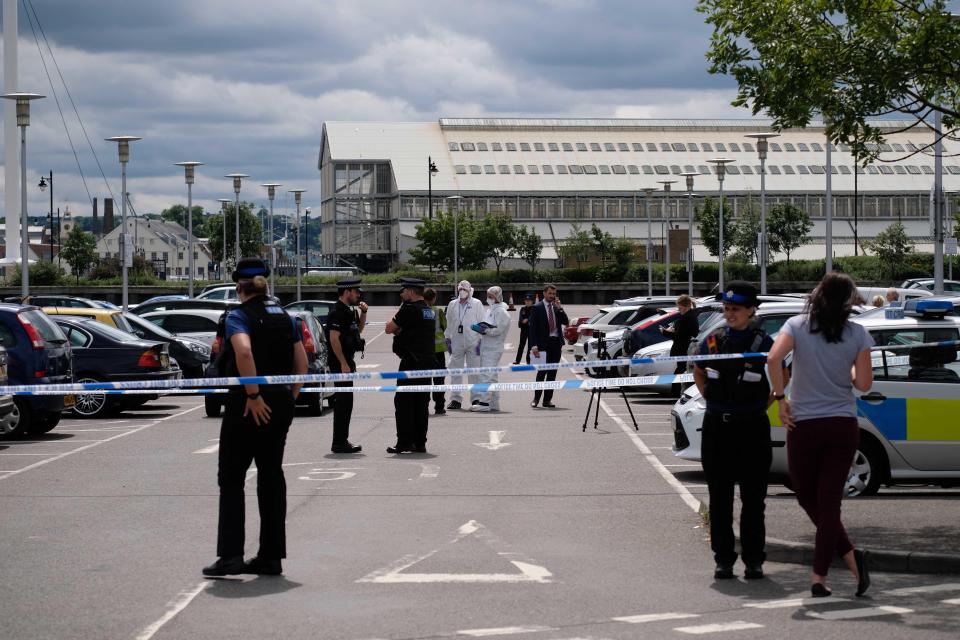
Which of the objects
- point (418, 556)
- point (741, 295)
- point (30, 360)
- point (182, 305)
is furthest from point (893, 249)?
point (418, 556)

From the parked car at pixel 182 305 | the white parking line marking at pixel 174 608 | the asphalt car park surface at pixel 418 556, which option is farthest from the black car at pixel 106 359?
the white parking line marking at pixel 174 608

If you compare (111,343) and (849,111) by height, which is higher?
(849,111)

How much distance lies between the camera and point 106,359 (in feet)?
72.6

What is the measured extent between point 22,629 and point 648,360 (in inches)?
269


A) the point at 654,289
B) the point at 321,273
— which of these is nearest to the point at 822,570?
the point at 654,289

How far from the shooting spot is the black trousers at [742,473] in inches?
344

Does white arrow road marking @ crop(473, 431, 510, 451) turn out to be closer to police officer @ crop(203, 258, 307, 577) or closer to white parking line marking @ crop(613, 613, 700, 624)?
police officer @ crop(203, 258, 307, 577)

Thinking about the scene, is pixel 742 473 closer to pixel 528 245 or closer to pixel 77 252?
pixel 528 245

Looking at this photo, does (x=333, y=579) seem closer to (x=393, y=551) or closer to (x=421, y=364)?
(x=393, y=551)

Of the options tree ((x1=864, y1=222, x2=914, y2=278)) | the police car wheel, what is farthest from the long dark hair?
tree ((x1=864, y1=222, x2=914, y2=278))

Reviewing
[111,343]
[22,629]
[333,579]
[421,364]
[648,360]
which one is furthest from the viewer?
[111,343]

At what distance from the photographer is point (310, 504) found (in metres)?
11.9

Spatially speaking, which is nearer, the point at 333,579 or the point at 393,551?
the point at 333,579

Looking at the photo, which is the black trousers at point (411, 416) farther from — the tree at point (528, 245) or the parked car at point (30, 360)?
the tree at point (528, 245)
